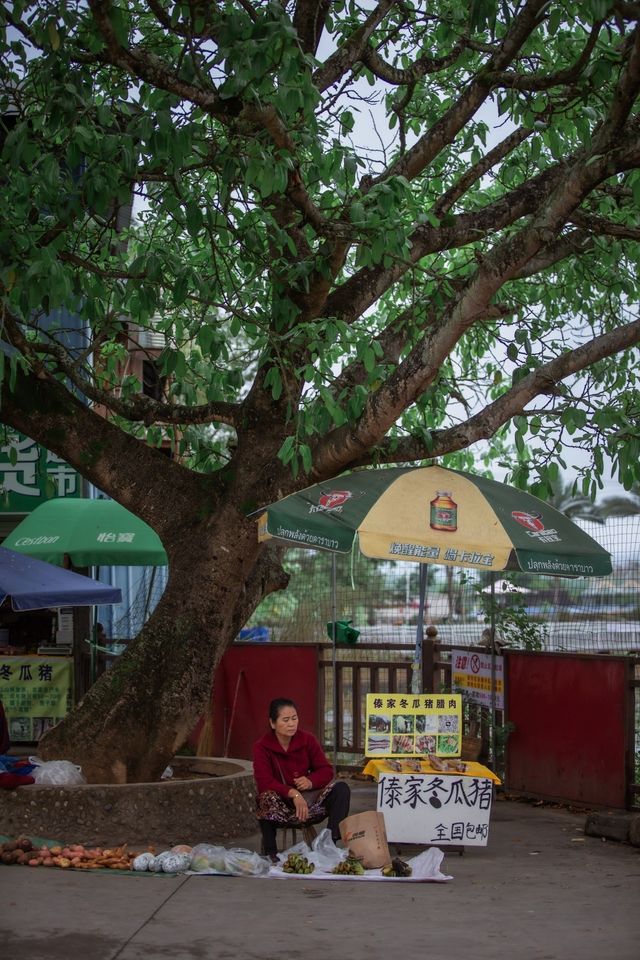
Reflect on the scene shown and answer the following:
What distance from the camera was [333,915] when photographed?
20.5 ft

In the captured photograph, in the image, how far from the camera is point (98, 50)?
8242 mm

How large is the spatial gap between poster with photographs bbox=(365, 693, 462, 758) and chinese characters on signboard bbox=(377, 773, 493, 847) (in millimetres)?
290

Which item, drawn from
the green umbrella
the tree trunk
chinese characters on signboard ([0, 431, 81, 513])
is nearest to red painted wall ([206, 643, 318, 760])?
the green umbrella

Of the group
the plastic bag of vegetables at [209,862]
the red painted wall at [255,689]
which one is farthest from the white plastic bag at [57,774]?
the red painted wall at [255,689]

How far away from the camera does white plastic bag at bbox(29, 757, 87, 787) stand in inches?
335

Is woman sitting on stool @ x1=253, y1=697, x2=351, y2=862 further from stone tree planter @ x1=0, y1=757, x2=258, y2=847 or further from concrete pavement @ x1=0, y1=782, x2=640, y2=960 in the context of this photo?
stone tree planter @ x1=0, y1=757, x2=258, y2=847

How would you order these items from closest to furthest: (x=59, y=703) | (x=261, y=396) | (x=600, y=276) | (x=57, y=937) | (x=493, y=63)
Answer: (x=57, y=937)
(x=493, y=63)
(x=261, y=396)
(x=600, y=276)
(x=59, y=703)

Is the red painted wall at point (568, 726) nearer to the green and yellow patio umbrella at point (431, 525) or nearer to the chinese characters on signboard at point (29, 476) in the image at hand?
the green and yellow patio umbrella at point (431, 525)

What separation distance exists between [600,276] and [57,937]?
7.86 meters

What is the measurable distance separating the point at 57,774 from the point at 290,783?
1831 millimetres

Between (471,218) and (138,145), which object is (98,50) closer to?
(138,145)

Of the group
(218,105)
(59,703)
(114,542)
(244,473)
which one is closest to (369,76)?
(218,105)

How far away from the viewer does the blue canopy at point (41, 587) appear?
11133 mm

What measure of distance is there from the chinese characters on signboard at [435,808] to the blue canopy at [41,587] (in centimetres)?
448
